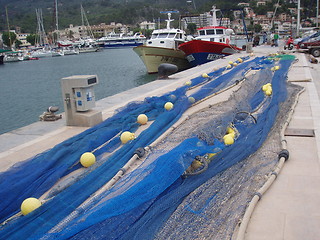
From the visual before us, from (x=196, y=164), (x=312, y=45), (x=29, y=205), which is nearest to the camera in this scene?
(x=29, y=205)

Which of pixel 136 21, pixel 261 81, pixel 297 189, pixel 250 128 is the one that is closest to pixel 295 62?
pixel 261 81

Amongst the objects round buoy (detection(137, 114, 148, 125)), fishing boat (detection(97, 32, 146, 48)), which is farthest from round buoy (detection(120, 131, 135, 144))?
fishing boat (detection(97, 32, 146, 48))

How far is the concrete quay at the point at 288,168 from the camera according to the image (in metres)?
3.12

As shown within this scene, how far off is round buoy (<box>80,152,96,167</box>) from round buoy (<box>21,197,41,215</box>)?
3.68ft

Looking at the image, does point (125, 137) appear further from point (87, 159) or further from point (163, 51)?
point (163, 51)

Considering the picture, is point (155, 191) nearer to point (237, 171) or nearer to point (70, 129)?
point (237, 171)

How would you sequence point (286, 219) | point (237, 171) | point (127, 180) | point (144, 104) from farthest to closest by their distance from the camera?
1. point (144, 104)
2. point (237, 171)
3. point (127, 180)
4. point (286, 219)

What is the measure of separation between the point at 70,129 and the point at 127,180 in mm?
2933

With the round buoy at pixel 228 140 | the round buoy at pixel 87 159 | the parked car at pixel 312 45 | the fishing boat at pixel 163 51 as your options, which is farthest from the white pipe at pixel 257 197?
the fishing boat at pixel 163 51

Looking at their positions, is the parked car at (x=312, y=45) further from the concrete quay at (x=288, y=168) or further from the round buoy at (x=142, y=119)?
the round buoy at (x=142, y=119)

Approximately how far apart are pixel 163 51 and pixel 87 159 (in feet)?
62.3

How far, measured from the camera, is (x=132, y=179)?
12.3ft

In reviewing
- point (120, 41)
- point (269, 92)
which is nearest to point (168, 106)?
point (269, 92)

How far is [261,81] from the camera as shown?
9.73m
